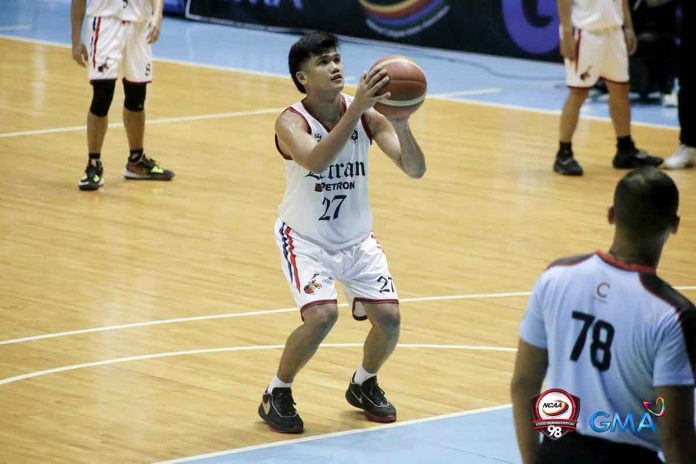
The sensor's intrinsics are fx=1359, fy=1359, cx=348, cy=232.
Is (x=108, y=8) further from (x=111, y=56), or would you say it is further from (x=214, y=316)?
(x=214, y=316)

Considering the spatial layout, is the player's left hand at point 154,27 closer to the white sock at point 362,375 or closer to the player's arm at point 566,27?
the player's arm at point 566,27

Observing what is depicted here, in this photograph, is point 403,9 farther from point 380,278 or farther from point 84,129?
point 380,278

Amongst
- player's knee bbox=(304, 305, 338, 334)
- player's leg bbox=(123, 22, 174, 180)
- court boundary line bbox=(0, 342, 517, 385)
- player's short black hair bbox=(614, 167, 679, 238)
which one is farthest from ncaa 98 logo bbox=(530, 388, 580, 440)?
player's leg bbox=(123, 22, 174, 180)

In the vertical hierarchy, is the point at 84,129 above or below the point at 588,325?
below

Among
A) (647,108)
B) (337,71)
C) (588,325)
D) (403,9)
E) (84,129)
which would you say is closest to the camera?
(588,325)

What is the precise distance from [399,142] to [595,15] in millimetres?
6028

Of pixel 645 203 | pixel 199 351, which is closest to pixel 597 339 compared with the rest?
pixel 645 203

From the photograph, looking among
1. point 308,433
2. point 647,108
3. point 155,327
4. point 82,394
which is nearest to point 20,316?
point 155,327

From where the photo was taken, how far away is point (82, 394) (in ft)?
20.5

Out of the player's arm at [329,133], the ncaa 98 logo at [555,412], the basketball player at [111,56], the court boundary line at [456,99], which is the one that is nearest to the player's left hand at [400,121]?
the player's arm at [329,133]

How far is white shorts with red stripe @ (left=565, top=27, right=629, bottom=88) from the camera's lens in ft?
36.9

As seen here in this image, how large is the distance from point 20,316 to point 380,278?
2525mm

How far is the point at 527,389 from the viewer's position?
134 inches

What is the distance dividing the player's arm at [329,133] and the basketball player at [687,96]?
21.7ft
